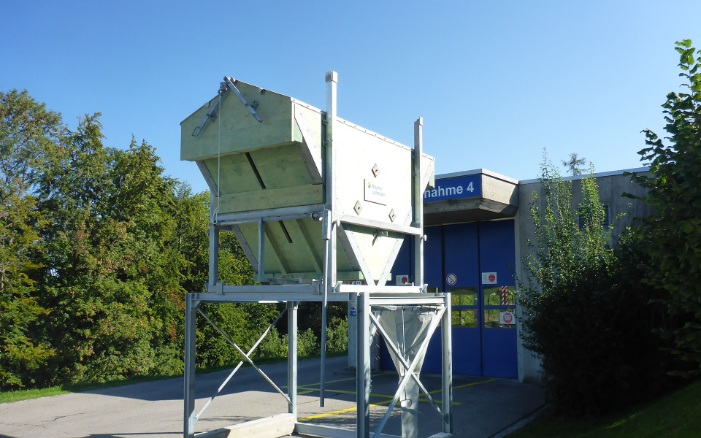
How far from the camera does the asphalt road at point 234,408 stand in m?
10.9

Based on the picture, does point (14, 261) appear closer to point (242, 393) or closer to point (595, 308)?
point (242, 393)

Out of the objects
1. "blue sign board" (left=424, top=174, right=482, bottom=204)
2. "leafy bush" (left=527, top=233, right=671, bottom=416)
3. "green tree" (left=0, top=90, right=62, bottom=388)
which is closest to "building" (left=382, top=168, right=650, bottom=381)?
"blue sign board" (left=424, top=174, right=482, bottom=204)

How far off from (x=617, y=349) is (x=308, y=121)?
6638mm

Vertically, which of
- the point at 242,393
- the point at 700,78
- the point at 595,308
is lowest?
the point at 242,393

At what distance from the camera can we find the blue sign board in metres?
15.5

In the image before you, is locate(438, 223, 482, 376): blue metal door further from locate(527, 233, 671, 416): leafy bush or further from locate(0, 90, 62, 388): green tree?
locate(0, 90, 62, 388): green tree

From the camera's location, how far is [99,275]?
2775 cm

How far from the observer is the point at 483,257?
1761cm

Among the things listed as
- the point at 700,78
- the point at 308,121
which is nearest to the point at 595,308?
the point at 700,78

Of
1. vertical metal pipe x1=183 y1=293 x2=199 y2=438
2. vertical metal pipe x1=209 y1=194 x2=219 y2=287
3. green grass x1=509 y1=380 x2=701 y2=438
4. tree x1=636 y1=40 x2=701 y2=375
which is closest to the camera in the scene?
tree x1=636 y1=40 x2=701 y2=375

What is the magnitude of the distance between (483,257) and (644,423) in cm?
931

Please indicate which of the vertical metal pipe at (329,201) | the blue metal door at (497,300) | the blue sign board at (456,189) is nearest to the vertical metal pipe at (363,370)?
the vertical metal pipe at (329,201)

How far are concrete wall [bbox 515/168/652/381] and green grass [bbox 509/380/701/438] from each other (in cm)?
356

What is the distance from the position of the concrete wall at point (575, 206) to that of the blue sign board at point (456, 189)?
1634 millimetres
